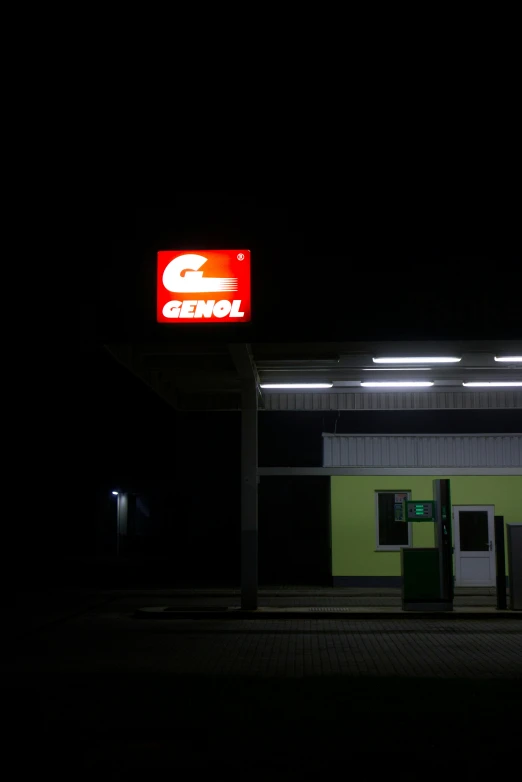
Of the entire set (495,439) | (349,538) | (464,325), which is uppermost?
(464,325)

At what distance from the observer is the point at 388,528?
2052 centimetres

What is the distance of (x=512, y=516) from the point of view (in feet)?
67.1

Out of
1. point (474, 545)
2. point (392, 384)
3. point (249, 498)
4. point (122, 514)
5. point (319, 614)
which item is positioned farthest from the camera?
point (122, 514)

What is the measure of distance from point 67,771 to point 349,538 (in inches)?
586

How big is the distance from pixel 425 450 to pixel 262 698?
13.0 m

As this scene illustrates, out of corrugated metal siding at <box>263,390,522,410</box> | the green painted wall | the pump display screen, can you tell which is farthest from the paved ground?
corrugated metal siding at <box>263,390,522,410</box>

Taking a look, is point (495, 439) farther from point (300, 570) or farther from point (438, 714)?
point (438, 714)

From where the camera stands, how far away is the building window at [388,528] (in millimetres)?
20438

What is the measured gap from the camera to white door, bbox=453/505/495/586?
20.1 metres

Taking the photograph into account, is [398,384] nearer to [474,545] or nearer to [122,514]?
[474,545]

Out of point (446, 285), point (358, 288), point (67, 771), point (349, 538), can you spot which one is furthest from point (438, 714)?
point (349, 538)

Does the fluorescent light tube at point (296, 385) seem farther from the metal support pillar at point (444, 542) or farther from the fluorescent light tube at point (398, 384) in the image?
the metal support pillar at point (444, 542)

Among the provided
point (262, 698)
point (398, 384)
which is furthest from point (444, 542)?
point (262, 698)

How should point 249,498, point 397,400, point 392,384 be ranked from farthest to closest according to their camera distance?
1. point 397,400
2. point 392,384
3. point 249,498
